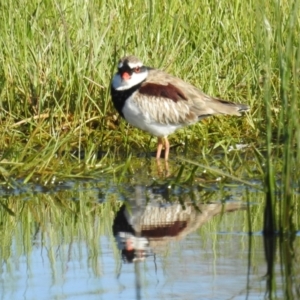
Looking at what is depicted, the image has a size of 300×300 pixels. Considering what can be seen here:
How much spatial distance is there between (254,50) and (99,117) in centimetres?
167

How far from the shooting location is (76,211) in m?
7.48

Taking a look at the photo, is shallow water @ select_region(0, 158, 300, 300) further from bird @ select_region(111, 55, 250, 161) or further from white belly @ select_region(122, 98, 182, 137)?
bird @ select_region(111, 55, 250, 161)

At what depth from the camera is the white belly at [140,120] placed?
963cm

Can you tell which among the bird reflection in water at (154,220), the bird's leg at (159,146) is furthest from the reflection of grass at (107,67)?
the bird reflection in water at (154,220)

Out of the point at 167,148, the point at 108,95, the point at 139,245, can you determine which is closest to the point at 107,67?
the point at 108,95

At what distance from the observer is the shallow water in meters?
5.55

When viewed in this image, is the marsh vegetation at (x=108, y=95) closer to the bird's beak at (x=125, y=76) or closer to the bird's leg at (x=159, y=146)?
the bird's leg at (x=159, y=146)

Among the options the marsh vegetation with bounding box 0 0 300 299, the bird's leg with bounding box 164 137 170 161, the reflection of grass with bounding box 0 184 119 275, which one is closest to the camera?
the reflection of grass with bounding box 0 184 119 275

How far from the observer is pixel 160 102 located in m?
9.94

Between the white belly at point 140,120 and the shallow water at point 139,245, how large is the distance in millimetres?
1323

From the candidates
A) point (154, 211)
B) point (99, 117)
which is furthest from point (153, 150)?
point (154, 211)

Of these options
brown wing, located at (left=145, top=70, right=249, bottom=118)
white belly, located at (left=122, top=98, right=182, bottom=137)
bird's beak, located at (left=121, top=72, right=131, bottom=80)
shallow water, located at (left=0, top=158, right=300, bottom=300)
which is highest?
bird's beak, located at (left=121, top=72, right=131, bottom=80)

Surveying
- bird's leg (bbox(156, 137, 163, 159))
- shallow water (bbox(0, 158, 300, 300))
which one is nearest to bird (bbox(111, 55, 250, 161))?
bird's leg (bbox(156, 137, 163, 159))

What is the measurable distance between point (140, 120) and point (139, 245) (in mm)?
3333
